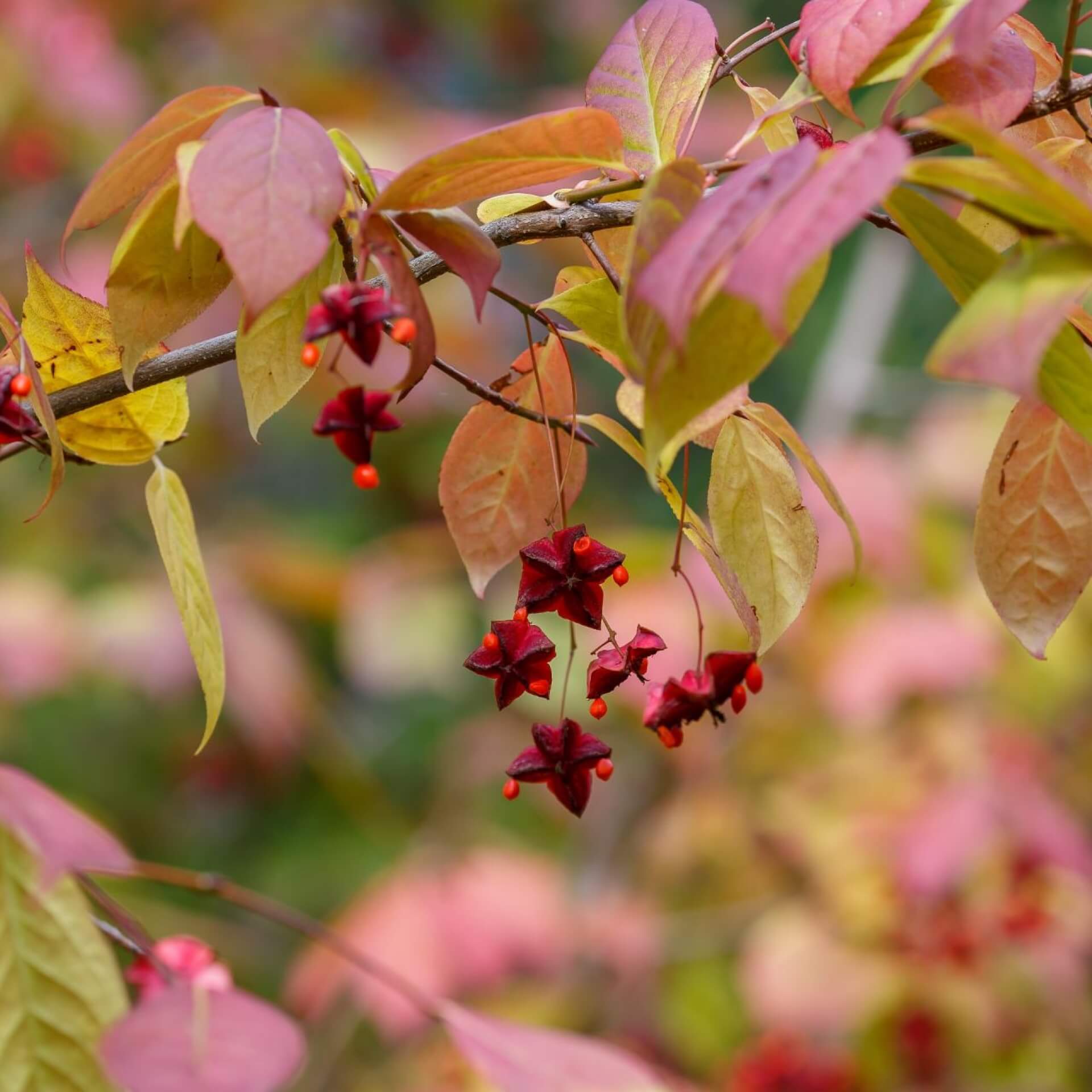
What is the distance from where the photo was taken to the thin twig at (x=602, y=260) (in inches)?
17.0

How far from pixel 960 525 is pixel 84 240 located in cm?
173

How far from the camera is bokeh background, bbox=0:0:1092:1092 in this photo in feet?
5.24

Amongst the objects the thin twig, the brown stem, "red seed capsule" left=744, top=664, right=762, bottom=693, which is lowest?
the brown stem

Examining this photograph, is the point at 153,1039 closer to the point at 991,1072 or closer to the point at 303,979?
the point at 303,979

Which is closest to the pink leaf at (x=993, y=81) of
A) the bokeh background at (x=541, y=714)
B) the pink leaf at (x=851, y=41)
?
the pink leaf at (x=851, y=41)

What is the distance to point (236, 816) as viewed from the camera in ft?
10.0

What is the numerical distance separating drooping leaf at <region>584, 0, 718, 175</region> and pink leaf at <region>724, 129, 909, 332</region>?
14 cm

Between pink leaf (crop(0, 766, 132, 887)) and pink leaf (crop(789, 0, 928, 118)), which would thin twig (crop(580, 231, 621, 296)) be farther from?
pink leaf (crop(0, 766, 132, 887))

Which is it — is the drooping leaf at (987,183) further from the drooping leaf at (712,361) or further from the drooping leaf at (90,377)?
the drooping leaf at (90,377)

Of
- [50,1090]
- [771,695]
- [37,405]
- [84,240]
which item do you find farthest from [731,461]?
[84,240]

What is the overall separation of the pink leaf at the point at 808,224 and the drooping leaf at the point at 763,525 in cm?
16

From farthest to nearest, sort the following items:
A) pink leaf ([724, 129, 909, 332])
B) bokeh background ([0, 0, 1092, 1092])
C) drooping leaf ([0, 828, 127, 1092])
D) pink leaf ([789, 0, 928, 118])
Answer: bokeh background ([0, 0, 1092, 1092])
drooping leaf ([0, 828, 127, 1092])
pink leaf ([789, 0, 928, 118])
pink leaf ([724, 129, 909, 332])

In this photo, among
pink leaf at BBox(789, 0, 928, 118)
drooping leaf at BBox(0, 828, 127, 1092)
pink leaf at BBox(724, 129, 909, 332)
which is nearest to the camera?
pink leaf at BBox(724, 129, 909, 332)

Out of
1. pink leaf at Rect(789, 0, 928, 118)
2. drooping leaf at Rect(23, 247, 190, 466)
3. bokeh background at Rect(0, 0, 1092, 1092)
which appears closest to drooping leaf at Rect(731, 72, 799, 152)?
pink leaf at Rect(789, 0, 928, 118)
